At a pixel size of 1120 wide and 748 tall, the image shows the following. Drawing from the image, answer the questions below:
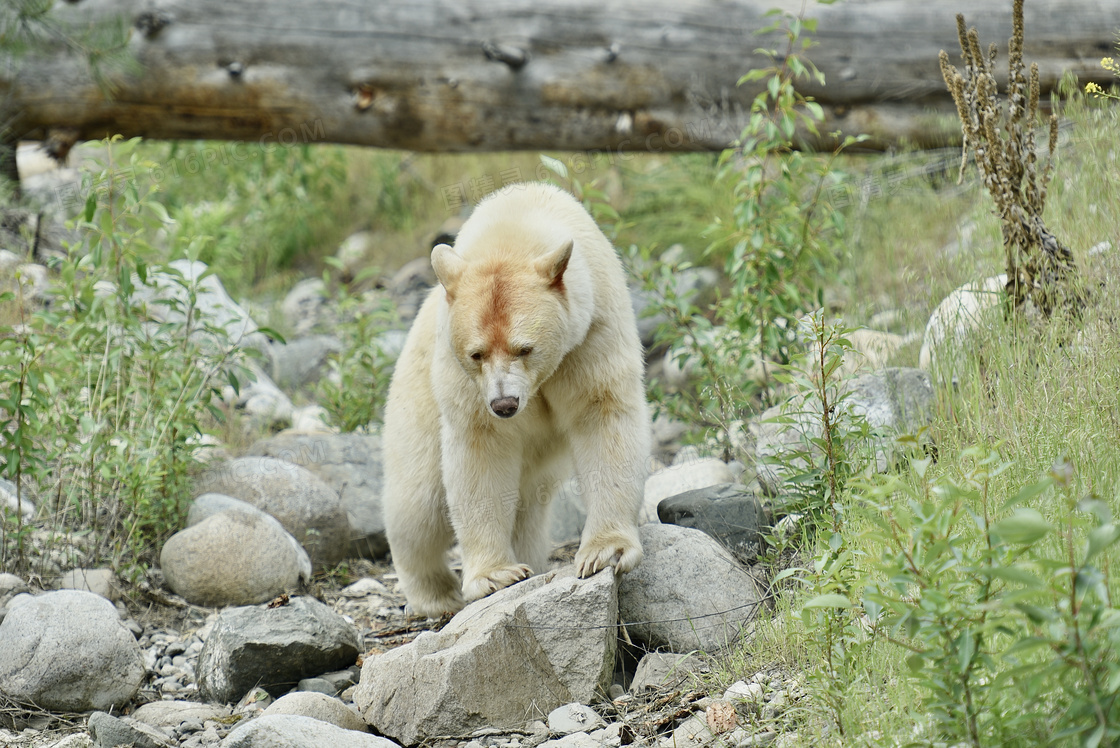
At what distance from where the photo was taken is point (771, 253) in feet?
16.1

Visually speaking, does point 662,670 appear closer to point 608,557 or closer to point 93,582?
point 608,557

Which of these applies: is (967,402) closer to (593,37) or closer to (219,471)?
(219,471)

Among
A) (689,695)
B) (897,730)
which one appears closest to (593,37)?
(689,695)

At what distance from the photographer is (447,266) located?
11.3 ft

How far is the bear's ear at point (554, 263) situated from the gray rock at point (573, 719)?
1.43m

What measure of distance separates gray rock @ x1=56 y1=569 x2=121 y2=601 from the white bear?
4.36 feet

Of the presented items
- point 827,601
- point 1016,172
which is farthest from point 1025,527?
point 1016,172

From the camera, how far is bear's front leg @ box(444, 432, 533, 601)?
371 cm

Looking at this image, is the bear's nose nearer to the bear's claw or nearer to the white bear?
the white bear

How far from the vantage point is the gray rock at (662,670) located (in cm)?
310

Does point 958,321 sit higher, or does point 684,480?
Answer: point 958,321

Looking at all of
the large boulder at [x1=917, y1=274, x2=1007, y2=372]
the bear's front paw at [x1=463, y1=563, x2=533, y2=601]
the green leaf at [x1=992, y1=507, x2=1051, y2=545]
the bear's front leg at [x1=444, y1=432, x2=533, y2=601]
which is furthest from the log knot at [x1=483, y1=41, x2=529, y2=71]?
the green leaf at [x1=992, y1=507, x2=1051, y2=545]

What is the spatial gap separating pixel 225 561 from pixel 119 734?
1312 millimetres

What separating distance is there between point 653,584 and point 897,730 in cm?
123
